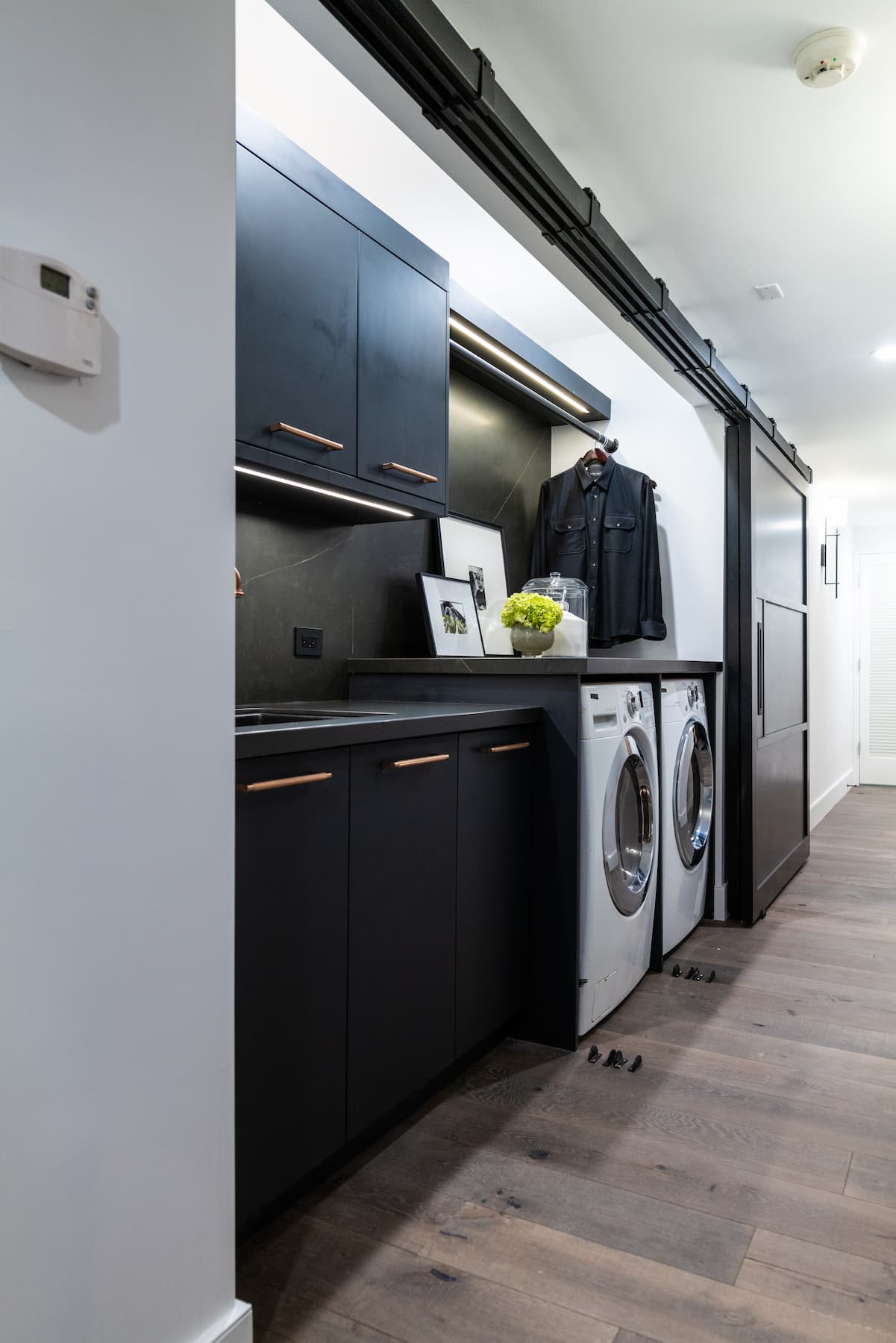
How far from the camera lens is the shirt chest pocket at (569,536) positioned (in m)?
3.79

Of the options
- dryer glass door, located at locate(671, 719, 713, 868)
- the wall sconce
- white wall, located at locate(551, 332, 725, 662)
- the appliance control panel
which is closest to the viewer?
the appliance control panel

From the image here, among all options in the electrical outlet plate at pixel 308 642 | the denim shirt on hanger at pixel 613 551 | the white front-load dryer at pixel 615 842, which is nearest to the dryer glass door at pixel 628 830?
the white front-load dryer at pixel 615 842

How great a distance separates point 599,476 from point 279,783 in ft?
8.91

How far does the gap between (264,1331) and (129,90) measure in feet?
5.71

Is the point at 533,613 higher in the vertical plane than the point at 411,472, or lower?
lower

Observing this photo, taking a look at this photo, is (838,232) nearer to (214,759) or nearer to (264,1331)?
(214,759)

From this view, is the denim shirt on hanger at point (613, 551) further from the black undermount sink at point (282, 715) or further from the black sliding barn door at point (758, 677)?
the black undermount sink at point (282, 715)

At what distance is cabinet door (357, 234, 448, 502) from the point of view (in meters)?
2.23

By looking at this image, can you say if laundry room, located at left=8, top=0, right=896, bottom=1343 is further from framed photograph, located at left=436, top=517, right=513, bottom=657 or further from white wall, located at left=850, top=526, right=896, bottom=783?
white wall, located at left=850, top=526, right=896, bottom=783

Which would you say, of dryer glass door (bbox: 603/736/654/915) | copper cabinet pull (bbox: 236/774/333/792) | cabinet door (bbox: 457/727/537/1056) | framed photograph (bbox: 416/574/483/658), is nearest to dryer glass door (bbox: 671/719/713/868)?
dryer glass door (bbox: 603/736/654/915)

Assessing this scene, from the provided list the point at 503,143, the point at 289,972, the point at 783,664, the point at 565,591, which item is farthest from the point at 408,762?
the point at 783,664

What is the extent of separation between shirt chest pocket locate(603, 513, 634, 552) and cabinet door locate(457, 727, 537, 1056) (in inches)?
61.6

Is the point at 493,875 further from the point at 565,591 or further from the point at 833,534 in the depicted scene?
the point at 833,534

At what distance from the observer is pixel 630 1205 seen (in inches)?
66.2
